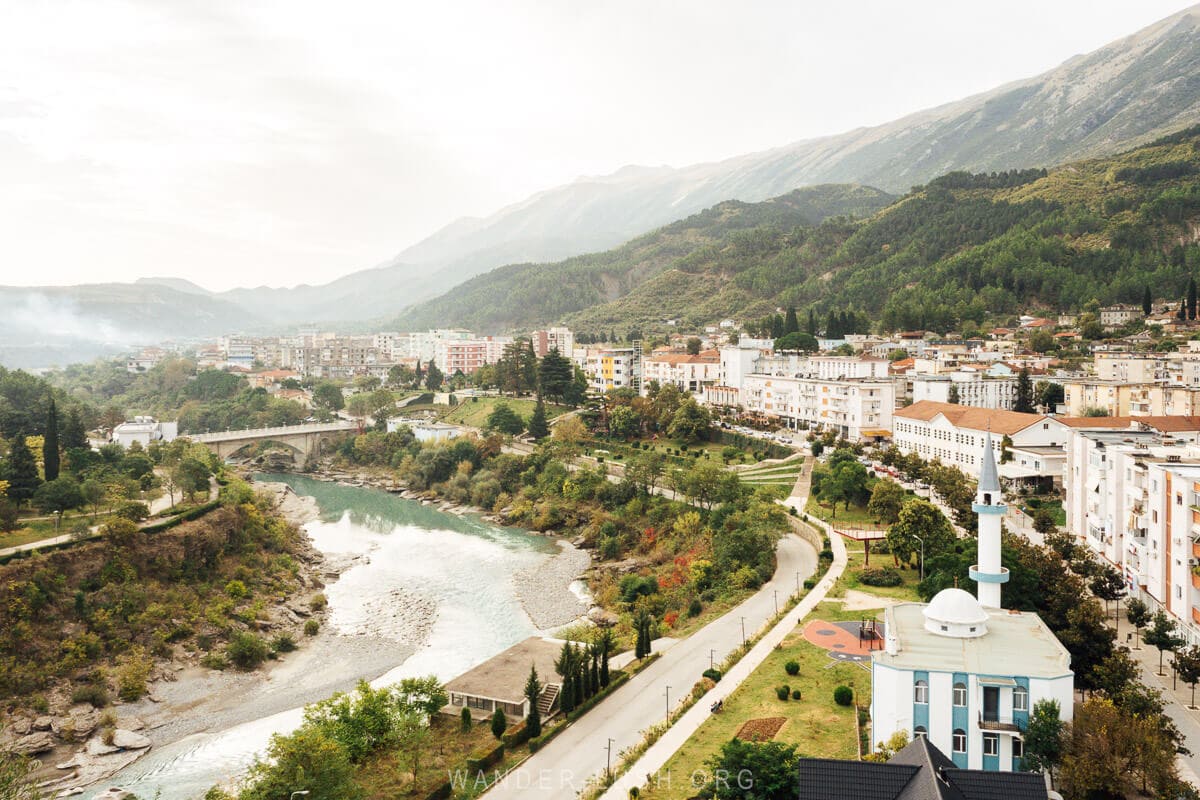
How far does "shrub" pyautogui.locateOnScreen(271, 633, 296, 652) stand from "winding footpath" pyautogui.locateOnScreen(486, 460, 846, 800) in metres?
11.2

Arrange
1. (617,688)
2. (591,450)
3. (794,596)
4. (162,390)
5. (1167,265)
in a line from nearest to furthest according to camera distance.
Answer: (617,688) → (794,596) → (591,450) → (1167,265) → (162,390)

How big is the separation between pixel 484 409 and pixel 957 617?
45.7 meters

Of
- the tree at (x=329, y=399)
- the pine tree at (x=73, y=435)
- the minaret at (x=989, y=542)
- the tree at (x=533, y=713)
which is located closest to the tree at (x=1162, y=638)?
the minaret at (x=989, y=542)

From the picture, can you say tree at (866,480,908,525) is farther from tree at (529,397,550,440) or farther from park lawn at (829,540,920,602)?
tree at (529,397,550,440)

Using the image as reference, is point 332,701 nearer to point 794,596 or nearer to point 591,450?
point 794,596

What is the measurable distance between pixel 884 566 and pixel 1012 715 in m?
11.5

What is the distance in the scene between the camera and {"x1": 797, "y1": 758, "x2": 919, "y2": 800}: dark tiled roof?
34.6ft

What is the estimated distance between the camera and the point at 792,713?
628 inches

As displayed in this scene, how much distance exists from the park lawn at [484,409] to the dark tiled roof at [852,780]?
42.4 meters

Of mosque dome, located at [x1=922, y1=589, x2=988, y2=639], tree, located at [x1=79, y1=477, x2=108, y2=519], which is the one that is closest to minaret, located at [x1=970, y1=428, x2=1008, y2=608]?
mosque dome, located at [x1=922, y1=589, x2=988, y2=639]

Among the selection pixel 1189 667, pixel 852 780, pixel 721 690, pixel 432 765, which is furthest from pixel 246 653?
pixel 1189 667

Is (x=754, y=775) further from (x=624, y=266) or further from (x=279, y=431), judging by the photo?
(x=624, y=266)

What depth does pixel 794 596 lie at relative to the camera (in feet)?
75.7

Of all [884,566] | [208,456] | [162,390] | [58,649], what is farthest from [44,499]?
[162,390]
